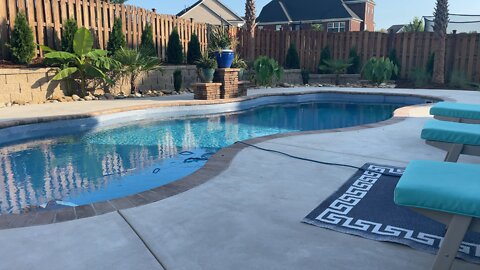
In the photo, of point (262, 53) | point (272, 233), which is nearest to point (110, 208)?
point (272, 233)

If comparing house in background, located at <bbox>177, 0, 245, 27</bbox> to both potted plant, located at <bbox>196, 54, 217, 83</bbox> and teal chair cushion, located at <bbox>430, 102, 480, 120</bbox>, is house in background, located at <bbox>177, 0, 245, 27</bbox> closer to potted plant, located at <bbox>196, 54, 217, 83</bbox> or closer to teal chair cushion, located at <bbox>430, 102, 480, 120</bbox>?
potted plant, located at <bbox>196, 54, 217, 83</bbox>

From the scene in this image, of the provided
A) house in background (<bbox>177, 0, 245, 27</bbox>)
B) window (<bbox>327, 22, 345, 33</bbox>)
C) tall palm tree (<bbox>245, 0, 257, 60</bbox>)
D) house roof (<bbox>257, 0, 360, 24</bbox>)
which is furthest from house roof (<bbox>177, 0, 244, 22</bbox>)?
tall palm tree (<bbox>245, 0, 257, 60</bbox>)

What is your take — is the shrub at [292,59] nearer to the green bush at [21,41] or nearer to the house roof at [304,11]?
the green bush at [21,41]

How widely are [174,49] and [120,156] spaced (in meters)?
8.76

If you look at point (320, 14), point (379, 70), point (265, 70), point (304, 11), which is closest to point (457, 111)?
point (265, 70)

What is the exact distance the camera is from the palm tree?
15547 mm

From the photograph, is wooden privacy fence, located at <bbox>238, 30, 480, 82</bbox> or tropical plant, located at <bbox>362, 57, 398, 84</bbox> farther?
wooden privacy fence, located at <bbox>238, 30, 480, 82</bbox>

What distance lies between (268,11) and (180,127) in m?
30.8

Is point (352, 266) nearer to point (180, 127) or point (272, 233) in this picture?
point (272, 233)

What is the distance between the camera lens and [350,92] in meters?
13.0

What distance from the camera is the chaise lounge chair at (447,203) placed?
181cm

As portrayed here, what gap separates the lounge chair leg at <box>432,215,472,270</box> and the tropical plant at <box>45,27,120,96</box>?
10.1 metres

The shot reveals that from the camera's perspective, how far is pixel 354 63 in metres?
17.5

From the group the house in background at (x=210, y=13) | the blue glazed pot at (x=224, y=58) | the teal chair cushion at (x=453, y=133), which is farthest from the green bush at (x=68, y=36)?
the house in background at (x=210, y=13)
